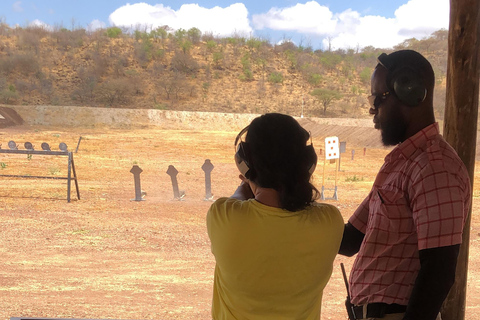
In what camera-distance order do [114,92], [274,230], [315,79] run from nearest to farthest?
[274,230] → [114,92] → [315,79]

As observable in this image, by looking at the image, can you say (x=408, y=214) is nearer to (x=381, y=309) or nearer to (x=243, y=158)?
(x=381, y=309)

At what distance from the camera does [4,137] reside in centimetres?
1881

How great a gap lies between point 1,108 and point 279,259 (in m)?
26.0

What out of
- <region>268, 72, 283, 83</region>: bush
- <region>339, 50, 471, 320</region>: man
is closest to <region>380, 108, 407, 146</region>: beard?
<region>339, 50, 471, 320</region>: man

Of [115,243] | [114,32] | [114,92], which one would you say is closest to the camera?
[115,243]

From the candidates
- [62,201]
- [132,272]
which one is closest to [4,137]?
[62,201]

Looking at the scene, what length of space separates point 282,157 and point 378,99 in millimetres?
367

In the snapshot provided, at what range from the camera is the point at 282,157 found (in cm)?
112

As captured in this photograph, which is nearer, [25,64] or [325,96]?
[25,64]

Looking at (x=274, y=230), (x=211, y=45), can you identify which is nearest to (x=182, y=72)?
(x=211, y=45)

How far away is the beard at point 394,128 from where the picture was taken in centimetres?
130

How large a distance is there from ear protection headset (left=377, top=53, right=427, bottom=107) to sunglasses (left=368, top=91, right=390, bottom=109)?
3cm

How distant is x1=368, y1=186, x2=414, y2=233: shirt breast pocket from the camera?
1.22 metres

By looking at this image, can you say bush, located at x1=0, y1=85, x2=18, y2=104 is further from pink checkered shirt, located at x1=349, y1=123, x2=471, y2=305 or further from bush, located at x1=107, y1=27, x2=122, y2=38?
pink checkered shirt, located at x1=349, y1=123, x2=471, y2=305
